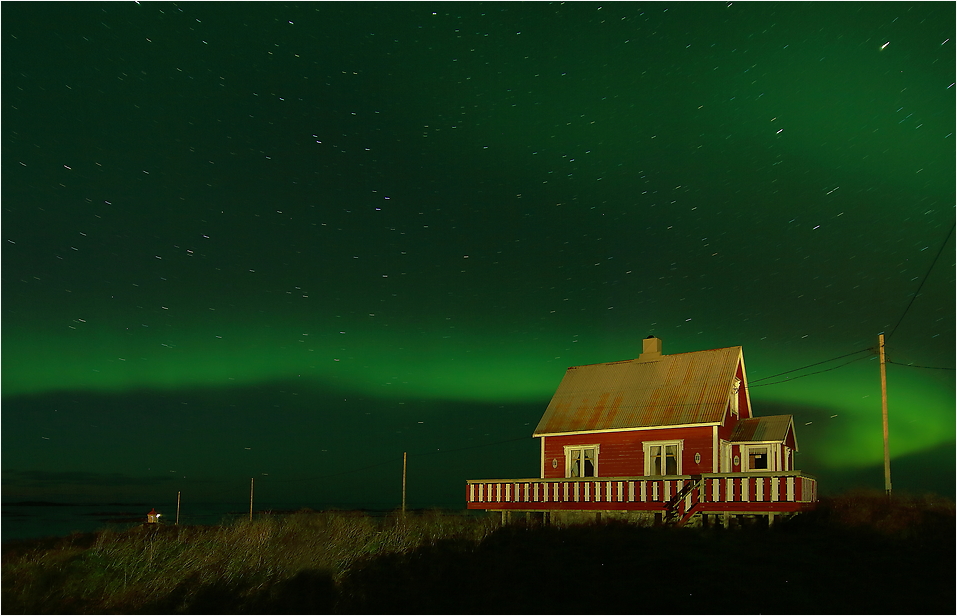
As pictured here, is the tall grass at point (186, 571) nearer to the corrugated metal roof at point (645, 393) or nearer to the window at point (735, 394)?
the corrugated metal roof at point (645, 393)

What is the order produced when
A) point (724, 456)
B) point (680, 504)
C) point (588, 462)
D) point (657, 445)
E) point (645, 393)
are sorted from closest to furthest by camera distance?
point (680, 504), point (724, 456), point (657, 445), point (645, 393), point (588, 462)

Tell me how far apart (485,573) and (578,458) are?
14125 millimetres

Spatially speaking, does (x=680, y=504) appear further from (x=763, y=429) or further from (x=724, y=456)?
→ (x=763, y=429)

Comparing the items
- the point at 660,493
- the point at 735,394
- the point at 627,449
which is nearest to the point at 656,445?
the point at 627,449

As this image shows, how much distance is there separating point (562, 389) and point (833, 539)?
47.5 ft

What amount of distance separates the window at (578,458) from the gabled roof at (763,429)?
4.97 metres

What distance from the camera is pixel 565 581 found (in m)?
15.9

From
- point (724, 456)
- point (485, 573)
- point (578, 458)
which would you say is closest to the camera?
point (485, 573)

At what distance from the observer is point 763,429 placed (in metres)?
28.2

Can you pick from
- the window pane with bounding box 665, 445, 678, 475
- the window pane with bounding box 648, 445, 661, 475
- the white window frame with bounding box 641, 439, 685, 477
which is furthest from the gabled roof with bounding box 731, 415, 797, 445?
the window pane with bounding box 648, 445, 661, 475

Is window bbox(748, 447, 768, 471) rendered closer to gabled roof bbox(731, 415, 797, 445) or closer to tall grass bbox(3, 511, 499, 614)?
gabled roof bbox(731, 415, 797, 445)

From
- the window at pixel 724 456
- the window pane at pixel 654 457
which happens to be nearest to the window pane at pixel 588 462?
the window pane at pixel 654 457

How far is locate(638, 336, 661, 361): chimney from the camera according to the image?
3269cm

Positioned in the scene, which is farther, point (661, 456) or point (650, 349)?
point (650, 349)
